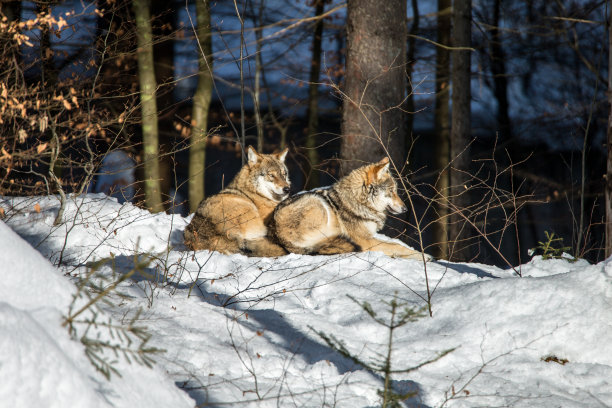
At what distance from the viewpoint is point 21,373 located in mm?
1850

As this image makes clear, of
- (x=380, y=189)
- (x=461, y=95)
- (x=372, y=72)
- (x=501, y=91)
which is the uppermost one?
(x=372, y=72)

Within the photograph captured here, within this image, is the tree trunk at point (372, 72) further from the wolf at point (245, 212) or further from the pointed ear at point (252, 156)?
the pointed ear at point (252, 156)

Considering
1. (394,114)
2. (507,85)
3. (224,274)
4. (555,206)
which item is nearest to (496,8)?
(507,85)

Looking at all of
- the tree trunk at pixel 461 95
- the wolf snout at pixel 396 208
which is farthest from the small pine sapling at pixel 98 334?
the tree trunk at pixel 461 95

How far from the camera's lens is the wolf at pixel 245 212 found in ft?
22.4

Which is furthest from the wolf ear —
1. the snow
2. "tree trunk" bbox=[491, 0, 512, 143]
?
"tree trunk" bbox=[491, 0, 512, 143]

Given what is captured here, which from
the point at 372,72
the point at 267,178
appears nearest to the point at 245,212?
the point at 267,178

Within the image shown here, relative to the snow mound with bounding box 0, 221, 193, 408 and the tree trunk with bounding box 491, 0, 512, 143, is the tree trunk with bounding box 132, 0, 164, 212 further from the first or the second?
the tree trunk with bounding box 491, 0, 512, 143

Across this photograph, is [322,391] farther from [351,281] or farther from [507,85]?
[507,85]

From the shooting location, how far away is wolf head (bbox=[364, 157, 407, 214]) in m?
7.06

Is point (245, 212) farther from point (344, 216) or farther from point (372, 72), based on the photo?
point (372, 72)

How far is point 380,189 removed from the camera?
7062mm

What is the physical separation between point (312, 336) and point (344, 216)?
3224mm

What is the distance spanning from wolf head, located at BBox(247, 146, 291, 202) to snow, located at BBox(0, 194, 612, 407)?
2.21m
